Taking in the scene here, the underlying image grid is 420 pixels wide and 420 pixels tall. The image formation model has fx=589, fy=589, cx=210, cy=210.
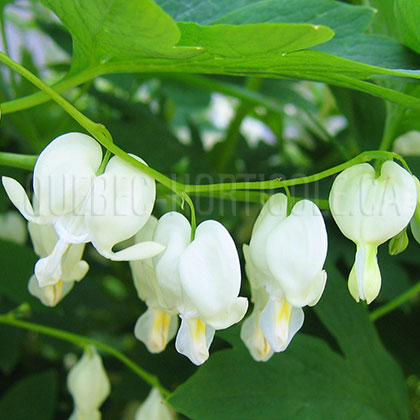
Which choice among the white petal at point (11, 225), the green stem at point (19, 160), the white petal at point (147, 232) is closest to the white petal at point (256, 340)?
the white petal at point (147, 232)

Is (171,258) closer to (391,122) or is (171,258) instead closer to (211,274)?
(211,274)

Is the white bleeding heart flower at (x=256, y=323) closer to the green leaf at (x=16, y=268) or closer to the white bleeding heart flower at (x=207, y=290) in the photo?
the white bleeding heart flower at (x=207, y=290)

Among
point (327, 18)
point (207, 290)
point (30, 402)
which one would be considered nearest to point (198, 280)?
point (207, 290)

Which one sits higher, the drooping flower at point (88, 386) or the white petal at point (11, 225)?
the drooping flower at point (88, 386)


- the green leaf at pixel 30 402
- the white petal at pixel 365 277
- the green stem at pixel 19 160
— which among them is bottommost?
the green leaf at pixel 30 402

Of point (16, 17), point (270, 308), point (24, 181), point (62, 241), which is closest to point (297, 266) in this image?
point (270, 308)

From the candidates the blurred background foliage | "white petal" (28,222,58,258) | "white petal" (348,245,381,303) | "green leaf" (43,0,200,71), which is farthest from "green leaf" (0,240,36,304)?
"white petal" (348,245,381,303)
